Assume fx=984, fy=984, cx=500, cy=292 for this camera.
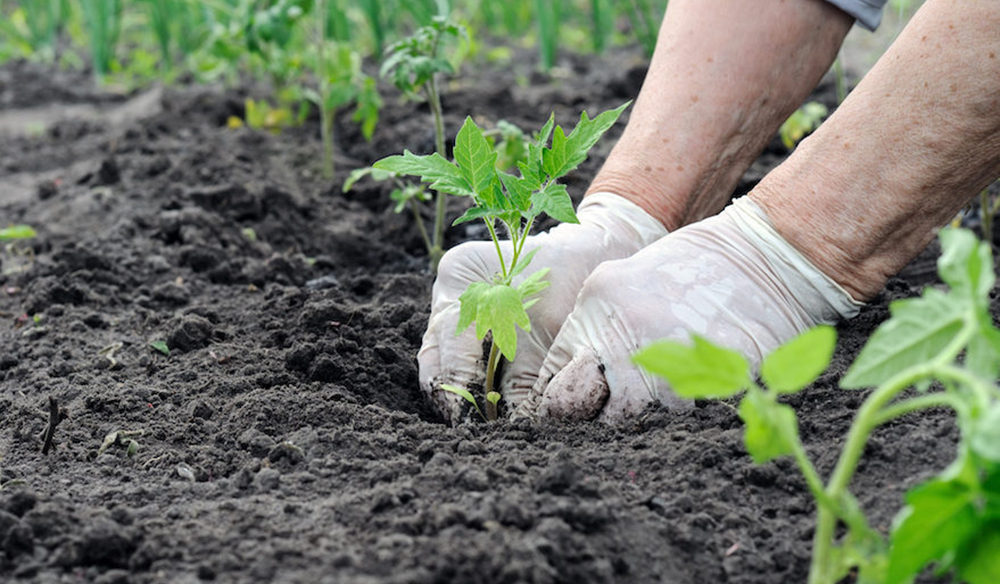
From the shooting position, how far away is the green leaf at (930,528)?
0.94 metres

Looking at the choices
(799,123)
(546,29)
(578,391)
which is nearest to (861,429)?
(578,391)

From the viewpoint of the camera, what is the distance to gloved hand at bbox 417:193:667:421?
2.00 meters

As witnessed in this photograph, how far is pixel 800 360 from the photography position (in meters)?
0.98

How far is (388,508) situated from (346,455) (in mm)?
298

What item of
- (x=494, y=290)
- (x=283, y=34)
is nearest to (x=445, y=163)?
(x=494, y=290)

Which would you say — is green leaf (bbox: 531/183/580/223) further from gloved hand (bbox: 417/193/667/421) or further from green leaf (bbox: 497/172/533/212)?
gloved hand (bbox: 417/193/667/421)

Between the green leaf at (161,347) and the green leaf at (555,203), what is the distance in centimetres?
109

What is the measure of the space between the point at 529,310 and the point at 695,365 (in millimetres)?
1072

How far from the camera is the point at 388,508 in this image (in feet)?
4.64

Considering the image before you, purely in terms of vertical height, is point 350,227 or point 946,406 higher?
point 946,406

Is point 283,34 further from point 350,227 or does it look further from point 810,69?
point 810,69

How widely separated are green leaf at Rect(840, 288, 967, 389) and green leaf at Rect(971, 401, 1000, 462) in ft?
0.54

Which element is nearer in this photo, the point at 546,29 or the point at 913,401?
the point at 913,401

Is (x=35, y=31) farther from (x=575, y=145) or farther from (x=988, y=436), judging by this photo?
(x=988, y=436)
